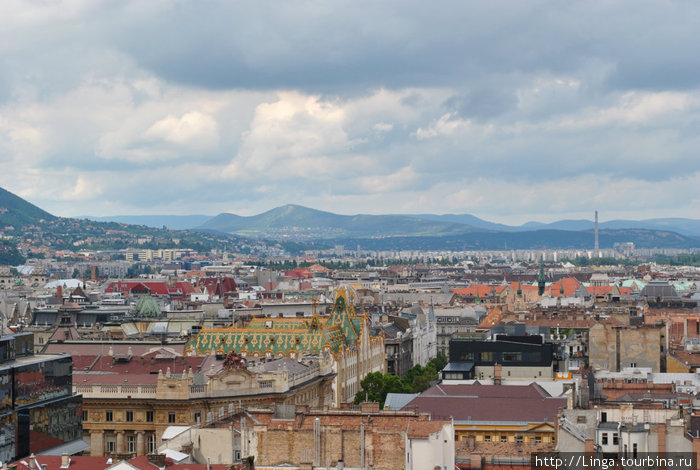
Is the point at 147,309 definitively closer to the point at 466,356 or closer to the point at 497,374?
the point at 466,356

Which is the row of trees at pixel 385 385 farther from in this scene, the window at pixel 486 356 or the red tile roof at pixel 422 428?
the red tile roof at pixel 422 428

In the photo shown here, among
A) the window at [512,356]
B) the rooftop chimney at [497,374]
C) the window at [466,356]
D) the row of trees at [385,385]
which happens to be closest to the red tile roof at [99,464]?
the rooftop chimney at [497,374]

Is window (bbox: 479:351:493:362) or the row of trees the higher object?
window (bbox: 479:351:493:362)

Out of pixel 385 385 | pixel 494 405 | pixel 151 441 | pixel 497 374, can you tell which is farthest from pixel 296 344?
pixel 494 405

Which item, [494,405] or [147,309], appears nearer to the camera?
[494,405]

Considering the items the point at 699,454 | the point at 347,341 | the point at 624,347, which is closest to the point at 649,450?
the point at 699,454

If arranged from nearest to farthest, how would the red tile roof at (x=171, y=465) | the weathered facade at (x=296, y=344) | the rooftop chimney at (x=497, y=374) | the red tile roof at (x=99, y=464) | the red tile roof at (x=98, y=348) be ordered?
the red tile roof at (x=171, y=465), the red tile roof at (x=99, y=464), the rooftop chimney at (x=497, y=374), the red tile roof at (x=98, y=348), the weathered facade at (x=296, y=344)

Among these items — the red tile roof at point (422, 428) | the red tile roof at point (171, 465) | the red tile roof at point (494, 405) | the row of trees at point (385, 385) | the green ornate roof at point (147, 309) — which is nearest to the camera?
the red tile roof at point (171, 465)

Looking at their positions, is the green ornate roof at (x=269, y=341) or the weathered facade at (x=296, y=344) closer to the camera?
the weathered facade at (x=296, y=344)

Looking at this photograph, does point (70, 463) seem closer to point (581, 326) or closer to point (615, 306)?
point (581, 326)

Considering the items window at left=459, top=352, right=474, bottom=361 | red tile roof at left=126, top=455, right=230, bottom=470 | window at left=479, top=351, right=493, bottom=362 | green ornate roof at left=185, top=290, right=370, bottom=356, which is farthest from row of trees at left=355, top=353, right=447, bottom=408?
red tile roof at left=126, top=455, right=230, bottom=470

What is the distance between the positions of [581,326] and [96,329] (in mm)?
55908

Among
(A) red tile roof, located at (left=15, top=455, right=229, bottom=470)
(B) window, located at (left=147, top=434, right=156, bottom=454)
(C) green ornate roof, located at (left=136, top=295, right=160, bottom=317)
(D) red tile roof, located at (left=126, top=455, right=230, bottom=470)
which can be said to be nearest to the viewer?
(D) red tile roof, located at (left=126, top=455, right=230, bottom=470)

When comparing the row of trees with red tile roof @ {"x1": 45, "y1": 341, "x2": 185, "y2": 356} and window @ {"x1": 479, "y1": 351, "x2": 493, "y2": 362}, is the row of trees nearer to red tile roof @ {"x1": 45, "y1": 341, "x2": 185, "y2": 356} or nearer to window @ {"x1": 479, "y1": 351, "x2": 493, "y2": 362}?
window @ {"x1": 479, "y1": 351, "x2": 493, "y2": 362}
